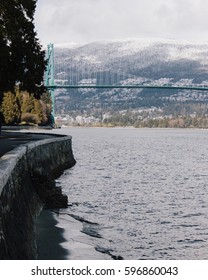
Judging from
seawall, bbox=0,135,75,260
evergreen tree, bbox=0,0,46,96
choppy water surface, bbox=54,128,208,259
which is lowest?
choppy water surface, bbox=54,128,208,259

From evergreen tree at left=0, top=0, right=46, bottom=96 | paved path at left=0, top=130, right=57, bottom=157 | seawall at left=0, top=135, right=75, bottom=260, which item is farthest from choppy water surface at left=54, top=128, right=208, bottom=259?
evergreen tree at left=0, top=0, right=46, bottom=96

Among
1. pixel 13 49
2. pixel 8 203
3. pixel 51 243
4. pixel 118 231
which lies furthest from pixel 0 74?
pixel 8 203

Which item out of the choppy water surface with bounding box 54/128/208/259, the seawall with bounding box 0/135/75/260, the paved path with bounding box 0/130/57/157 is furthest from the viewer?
the paved path with bounding box 0/130/57/157

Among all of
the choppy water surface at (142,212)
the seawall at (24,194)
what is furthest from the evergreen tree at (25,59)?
the choppy water surface at (142,212)

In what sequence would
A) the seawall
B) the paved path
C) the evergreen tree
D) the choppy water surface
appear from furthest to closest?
the evergreen tree < the paved path < the choppy water surface < the seawall

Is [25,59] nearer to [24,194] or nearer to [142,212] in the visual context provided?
[142,212]

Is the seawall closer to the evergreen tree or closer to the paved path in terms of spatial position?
the paved path

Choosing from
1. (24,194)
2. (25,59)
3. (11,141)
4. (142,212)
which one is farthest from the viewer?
(25,59)

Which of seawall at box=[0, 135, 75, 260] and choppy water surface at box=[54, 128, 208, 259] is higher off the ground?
seawall at box=[0, 135, 75, 260]

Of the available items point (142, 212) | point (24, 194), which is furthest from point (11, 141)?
point (24, 194)

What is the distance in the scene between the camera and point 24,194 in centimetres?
1591

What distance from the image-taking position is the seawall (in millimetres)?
10227
